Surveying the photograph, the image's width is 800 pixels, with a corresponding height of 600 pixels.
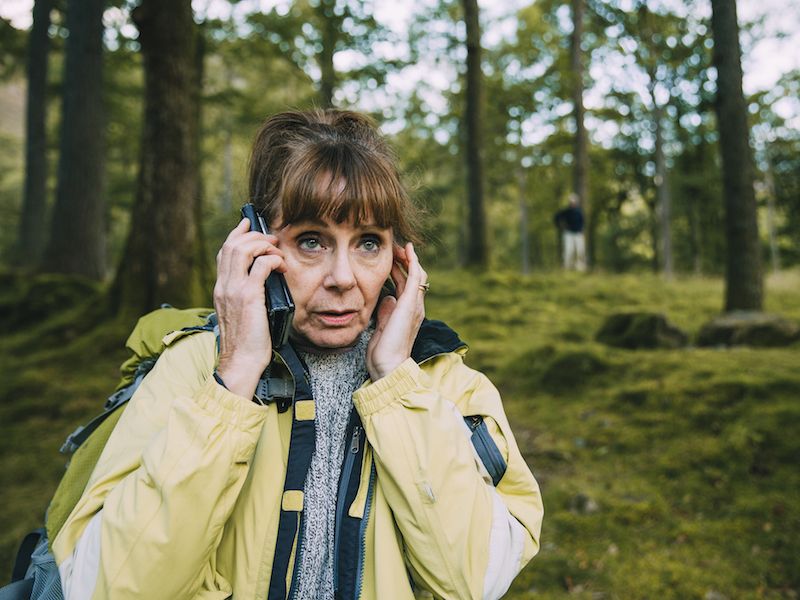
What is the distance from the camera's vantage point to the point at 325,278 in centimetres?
175

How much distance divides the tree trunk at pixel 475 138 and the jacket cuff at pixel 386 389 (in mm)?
10511

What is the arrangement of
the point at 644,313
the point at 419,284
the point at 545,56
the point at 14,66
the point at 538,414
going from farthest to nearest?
the point at 545,56 → the point at 14,66 → the point at 644,313 → the point at 538,414 → the point at 419,284

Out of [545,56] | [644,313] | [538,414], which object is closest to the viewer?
[538,414]

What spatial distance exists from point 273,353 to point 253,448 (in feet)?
0.99

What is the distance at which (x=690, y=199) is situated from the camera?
79.3 feet

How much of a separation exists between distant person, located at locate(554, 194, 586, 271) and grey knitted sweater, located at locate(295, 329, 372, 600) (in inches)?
517

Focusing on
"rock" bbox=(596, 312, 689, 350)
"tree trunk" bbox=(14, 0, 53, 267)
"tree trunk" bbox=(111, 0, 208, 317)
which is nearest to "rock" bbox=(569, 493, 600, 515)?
"rock" bbox=(596, 312, 689, 350)

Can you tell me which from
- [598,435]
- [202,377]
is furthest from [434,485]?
[598,435]

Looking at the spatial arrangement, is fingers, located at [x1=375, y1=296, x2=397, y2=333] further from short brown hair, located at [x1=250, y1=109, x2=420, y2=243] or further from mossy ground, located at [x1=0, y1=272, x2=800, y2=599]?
mossy ground, located at [x1=0, y1=272, x2=800, y2=599]

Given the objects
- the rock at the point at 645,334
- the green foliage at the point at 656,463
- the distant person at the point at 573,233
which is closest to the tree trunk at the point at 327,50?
the distant person at the point at 573,233

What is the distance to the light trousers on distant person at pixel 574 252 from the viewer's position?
49.2ft

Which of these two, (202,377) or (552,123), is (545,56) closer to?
(552,123)

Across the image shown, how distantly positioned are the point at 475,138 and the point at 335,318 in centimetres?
1110

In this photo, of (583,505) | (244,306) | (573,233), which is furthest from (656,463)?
(573,233)
